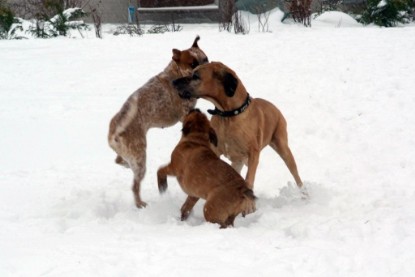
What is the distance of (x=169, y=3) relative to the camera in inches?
1002

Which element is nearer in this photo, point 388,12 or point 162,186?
point 162,186

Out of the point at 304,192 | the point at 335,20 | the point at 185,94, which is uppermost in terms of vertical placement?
the point at 185,94

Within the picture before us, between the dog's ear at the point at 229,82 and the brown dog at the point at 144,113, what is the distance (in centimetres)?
107

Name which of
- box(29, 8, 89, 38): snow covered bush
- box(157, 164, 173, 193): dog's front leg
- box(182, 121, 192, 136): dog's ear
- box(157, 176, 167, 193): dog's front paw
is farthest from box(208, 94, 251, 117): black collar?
box(29, 8, 89, 38): snow covered bush

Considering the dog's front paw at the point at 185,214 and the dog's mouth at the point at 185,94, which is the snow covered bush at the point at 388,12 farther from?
the dog's front paw at the point at 185,214

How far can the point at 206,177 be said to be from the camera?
493 cm

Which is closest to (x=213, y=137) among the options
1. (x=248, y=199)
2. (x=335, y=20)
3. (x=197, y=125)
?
(x=197, y=125)

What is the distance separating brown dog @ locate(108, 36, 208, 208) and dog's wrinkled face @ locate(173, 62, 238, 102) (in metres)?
0.87

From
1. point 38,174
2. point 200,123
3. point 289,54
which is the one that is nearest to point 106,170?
point 38,174

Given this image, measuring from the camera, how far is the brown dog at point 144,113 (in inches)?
230

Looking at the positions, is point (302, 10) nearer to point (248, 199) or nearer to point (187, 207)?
point (187, 207)

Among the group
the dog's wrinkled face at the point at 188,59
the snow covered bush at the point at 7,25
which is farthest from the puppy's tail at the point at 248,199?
the snow covered bush at the point at 7,25

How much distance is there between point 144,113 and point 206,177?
1639mm

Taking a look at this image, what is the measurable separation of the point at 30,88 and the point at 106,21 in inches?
629
